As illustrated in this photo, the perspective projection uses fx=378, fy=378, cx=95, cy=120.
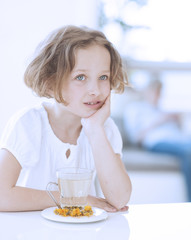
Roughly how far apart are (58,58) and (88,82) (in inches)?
5.3

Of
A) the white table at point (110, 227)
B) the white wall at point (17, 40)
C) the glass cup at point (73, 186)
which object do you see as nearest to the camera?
the white table at point (110, 227)

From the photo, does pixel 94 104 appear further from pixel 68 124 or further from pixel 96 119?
pixel 68 124

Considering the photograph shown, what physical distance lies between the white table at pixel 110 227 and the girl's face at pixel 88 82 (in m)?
0.38

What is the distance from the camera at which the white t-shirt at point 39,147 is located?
111 cm

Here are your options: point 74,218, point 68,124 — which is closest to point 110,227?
point 74,218

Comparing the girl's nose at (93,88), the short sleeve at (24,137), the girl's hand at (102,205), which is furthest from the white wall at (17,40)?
the girl's hand at (102,205)

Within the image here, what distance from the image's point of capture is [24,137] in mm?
1117

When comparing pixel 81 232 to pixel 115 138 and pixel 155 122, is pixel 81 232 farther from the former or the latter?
pixel 155 122

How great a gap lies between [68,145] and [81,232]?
1.83 ft

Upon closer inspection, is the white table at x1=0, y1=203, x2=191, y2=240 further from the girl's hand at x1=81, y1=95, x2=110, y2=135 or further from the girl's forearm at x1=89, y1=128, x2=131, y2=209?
the girl's hand at x1=81, y1=95, x2=110, y2=135

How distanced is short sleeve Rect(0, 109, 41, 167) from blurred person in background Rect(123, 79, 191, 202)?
7.04 feet

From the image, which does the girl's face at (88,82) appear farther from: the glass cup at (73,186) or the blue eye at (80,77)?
the glass cup at (73,186)

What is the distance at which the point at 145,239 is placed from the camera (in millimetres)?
696

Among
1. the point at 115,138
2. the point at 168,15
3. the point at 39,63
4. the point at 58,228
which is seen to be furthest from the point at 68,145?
the point at 168,15
